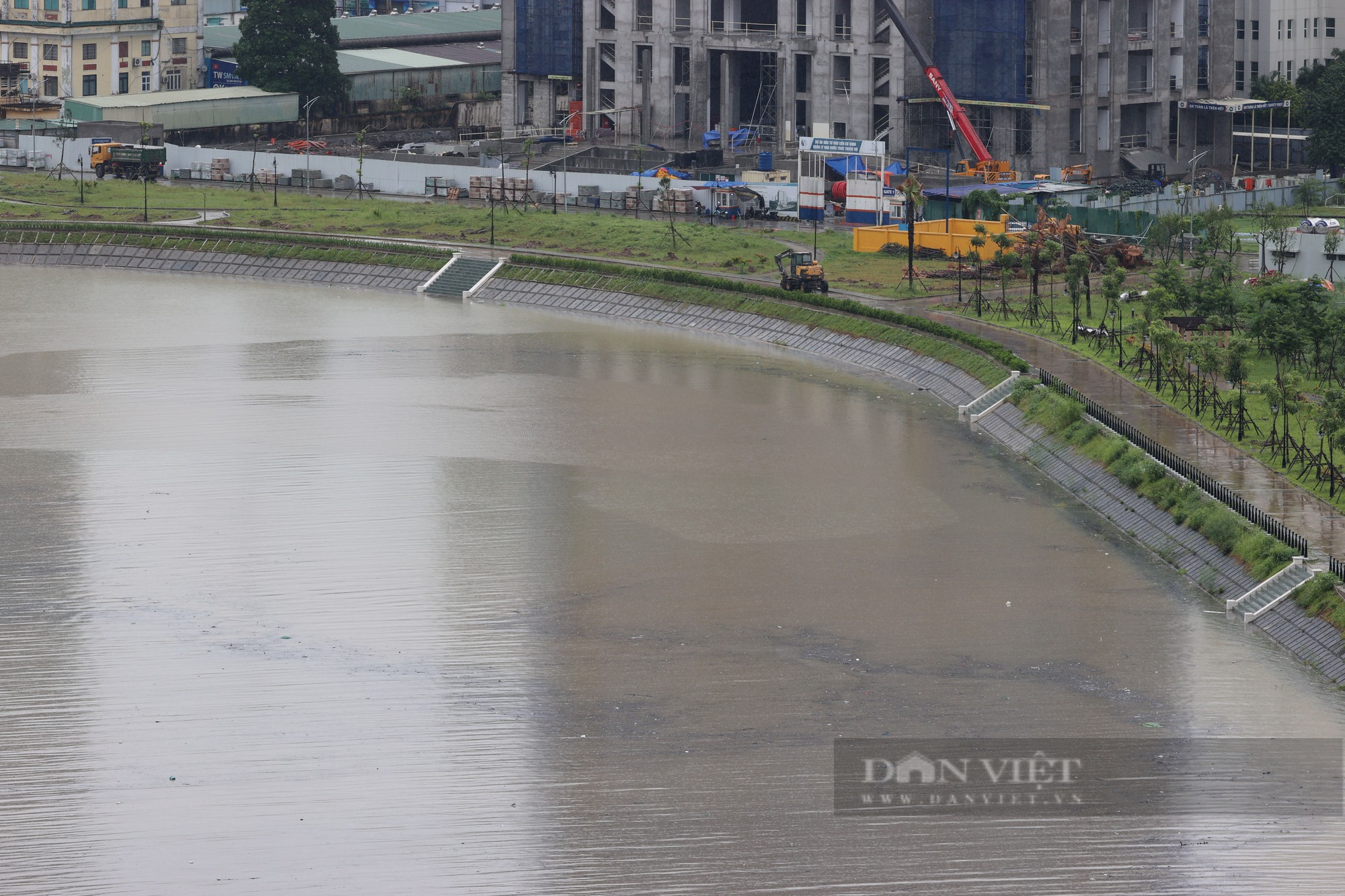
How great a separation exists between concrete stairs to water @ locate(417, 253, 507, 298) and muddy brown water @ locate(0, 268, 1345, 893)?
965 inches

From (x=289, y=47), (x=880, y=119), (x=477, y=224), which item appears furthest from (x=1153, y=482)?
(x=289, y=47)

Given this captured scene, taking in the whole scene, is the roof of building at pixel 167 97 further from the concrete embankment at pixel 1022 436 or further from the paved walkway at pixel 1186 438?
the paved walkway at pixel 1186 438

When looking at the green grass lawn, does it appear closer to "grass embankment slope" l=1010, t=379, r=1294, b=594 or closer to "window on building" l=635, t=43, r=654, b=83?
"grass embankment slope" l=1010, t=379, r=1294, b=594

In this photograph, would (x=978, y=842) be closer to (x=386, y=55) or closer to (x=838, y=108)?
(x=838, y=108)

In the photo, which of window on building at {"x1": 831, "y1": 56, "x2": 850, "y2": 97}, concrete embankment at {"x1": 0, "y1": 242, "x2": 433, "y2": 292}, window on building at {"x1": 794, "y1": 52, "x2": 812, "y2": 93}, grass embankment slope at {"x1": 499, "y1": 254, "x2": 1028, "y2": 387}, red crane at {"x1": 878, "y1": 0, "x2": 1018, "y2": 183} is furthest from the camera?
window on building at {"x1": 794, "y1": 52, "x2": 812, "y2": 93}

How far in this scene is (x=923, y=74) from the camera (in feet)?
418

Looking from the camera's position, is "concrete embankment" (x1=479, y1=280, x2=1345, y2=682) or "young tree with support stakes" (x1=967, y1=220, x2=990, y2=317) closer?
"concrete embankment" (x1=479, y1=280, x2=1345, y2=682)

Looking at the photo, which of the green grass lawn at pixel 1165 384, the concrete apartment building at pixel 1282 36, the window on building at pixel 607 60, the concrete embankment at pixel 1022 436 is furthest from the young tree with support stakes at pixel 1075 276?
the window on building at pixel 607 60

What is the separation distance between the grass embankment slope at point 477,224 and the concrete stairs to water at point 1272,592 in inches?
1655

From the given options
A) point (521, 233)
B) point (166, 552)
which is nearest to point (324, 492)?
point (166, 552)

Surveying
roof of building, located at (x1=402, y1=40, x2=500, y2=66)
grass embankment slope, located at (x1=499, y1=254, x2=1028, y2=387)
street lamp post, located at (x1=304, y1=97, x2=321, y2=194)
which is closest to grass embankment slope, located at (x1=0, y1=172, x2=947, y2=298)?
street lamp post, located at (x1=304, y1=97, x2=321, y2=194)

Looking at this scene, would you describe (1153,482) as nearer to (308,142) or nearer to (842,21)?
(842,21)

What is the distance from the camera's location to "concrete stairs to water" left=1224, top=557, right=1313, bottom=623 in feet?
139

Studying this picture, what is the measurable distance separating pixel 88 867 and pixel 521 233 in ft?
243
